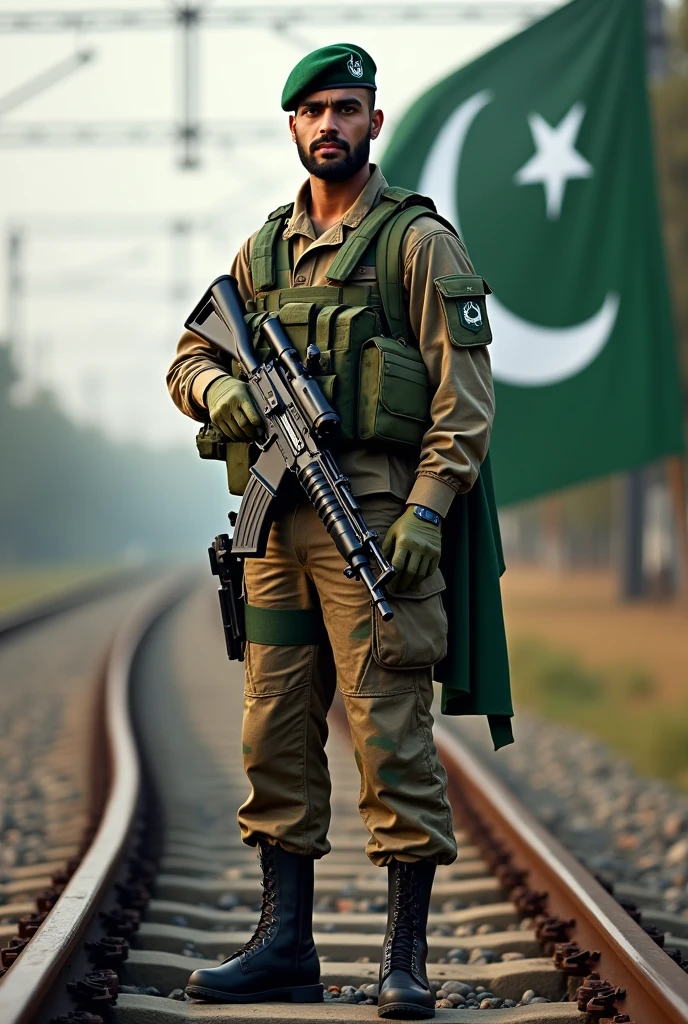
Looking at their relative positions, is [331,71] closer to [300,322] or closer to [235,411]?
[300,322]

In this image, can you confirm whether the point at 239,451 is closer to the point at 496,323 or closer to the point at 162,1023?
the point at 162,1023

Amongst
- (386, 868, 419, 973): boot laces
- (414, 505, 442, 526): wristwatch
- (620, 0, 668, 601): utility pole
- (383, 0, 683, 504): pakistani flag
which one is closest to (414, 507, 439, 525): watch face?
(414, 505, 442, 526): wristwatch

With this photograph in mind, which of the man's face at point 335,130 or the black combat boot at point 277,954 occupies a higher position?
the man's face at point 335,130

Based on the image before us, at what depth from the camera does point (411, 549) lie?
3270mm

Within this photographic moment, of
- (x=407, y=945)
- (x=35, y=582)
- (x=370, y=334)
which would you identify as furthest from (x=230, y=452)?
(x=35, y=582)

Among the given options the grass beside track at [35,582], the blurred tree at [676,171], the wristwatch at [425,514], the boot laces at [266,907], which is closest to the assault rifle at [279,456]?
the wristwatch at [425,514]

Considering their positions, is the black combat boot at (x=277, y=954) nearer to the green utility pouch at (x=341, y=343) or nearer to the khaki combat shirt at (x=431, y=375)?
the khaki combat shirt at (x=431, y=375)

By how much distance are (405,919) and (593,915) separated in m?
0.65

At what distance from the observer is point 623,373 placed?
695cm

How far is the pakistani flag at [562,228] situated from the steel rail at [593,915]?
1.64 metres

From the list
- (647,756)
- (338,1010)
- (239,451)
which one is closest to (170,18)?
(647,756)

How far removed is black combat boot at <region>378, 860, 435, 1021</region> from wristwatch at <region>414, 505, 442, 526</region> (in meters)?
0.81

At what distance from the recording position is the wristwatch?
3326 mm

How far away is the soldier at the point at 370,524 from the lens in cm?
338
